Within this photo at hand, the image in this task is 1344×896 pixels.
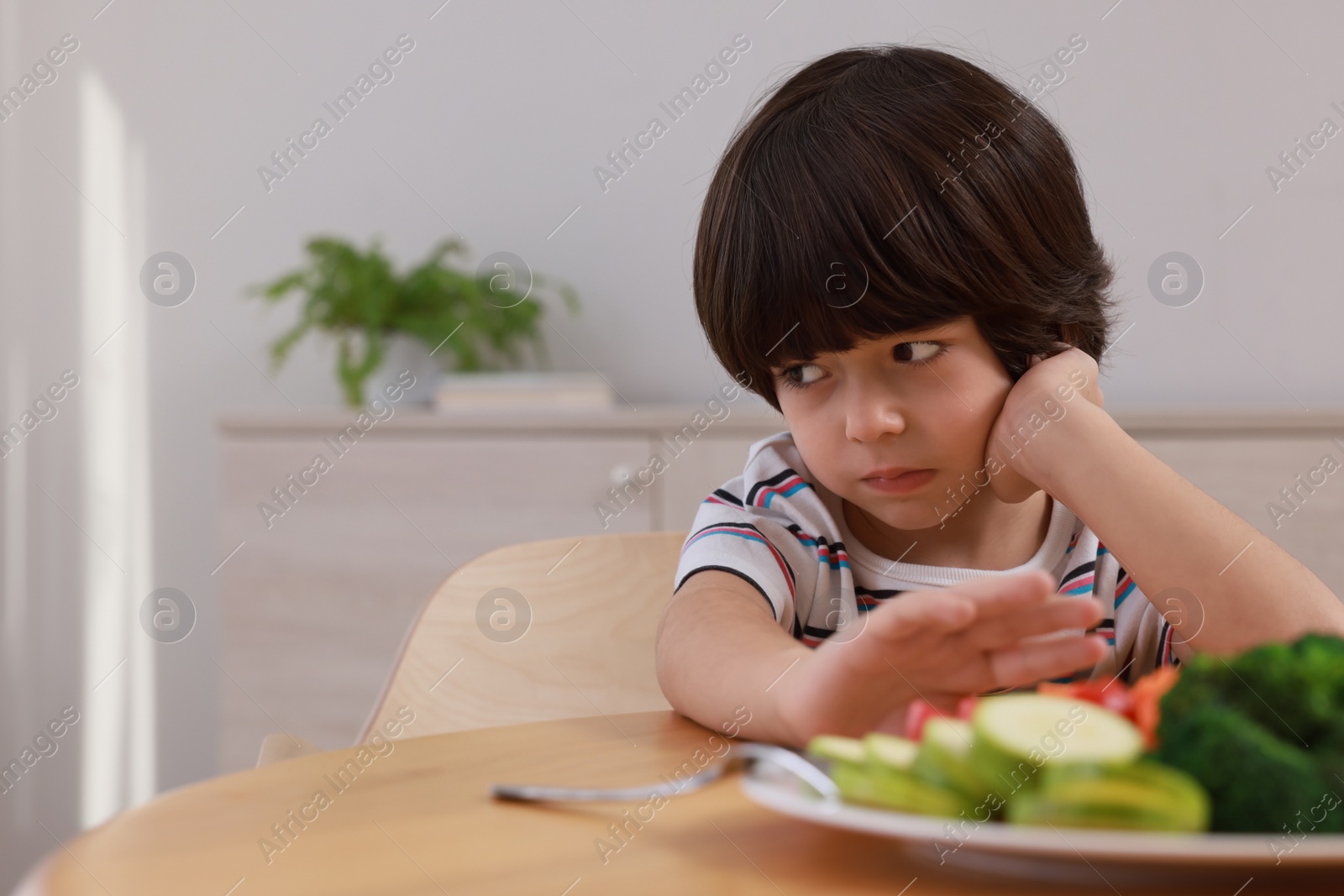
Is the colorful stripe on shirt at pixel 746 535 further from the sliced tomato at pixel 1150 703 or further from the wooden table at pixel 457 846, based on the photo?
the sliced tomato at pixel 1150 703

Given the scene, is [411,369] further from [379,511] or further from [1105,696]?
[1105,696]

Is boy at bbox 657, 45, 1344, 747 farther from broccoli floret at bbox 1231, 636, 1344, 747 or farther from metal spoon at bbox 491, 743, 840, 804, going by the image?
broccoli floret at bbox 1231, 636, 1344, 747

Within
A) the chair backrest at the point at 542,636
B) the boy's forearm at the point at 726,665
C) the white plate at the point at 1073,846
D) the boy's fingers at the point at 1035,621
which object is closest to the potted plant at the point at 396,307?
the chair backrest at the point at 542,636

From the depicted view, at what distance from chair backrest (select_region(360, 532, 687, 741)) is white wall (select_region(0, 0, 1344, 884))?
4.15 ft

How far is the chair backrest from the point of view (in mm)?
919

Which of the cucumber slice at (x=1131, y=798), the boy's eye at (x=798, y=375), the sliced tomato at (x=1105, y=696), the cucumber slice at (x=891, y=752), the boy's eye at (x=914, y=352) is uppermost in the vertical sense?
the boy's eye at (x=798, y=375)

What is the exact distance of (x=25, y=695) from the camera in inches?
101

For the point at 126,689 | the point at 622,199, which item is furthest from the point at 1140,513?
the point at 126,689

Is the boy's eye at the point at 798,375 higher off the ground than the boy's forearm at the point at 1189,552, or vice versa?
the boy's eye at the point at 798,375

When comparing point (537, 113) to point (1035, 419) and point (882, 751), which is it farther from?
point (882, 751)

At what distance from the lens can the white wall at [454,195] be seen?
193cm

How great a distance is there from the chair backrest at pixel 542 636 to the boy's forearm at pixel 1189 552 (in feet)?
1.20

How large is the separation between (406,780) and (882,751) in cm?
26

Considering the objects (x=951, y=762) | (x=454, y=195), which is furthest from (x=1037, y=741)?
(x=454, y=195)
